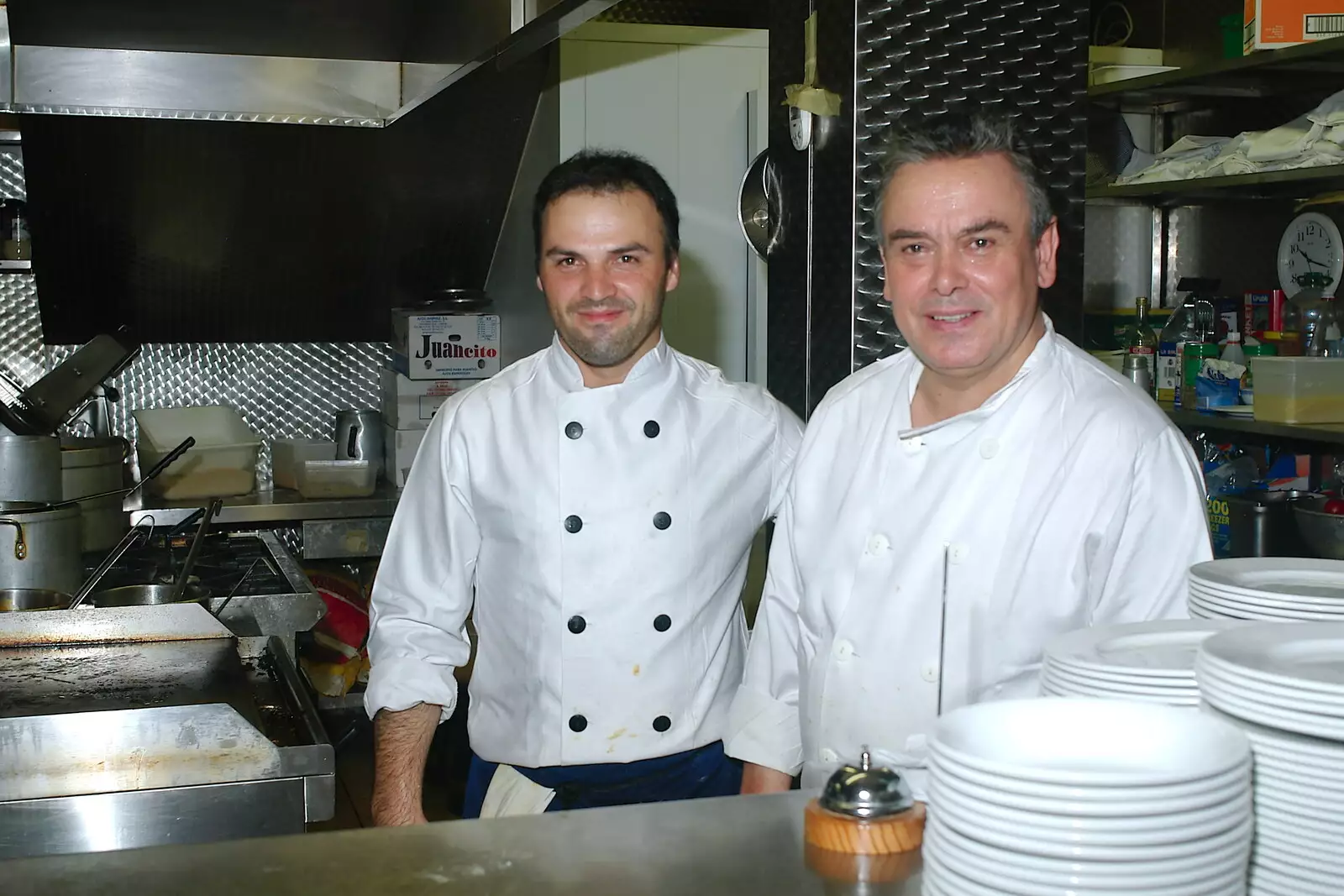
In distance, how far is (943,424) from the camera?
1757 millimetres

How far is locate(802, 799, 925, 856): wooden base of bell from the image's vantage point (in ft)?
3.62

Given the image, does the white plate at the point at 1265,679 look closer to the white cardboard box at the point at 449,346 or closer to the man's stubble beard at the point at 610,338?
the man's stubble beard at the point at 610,338

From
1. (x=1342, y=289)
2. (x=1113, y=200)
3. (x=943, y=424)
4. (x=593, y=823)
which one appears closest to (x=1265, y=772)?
(x=593, y=823)

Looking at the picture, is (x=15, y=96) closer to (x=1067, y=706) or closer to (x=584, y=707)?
(x=584, y=707)

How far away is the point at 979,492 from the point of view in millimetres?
1724

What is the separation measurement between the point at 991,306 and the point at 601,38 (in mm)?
2175

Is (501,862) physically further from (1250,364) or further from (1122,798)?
(1250,364)

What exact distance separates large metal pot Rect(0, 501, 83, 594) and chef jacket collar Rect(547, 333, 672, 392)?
1.30 m

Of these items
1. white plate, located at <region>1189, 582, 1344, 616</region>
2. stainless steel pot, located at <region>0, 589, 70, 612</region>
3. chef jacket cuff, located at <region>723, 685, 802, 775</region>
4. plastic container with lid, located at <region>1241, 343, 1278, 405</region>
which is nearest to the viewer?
white plate, located at <region>1189, 582, 1344, 616</region>

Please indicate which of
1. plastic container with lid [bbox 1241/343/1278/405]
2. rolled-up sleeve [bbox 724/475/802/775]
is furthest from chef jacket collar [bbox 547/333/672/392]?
plastic container with lid [bbox 1241/343/1278/405]

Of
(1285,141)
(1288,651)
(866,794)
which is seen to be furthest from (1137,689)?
(1285,141)

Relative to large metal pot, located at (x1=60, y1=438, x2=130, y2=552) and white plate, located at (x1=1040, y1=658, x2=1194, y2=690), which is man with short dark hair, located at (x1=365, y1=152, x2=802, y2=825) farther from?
large metal pot, located at (x1=60, y1=438, x2=130, y2=552)

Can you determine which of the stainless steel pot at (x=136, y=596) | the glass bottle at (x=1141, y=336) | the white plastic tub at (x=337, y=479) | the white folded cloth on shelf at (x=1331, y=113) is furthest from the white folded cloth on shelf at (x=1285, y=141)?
the stainless steel pot at (x=136, y=596)

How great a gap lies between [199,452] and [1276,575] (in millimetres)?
3707
